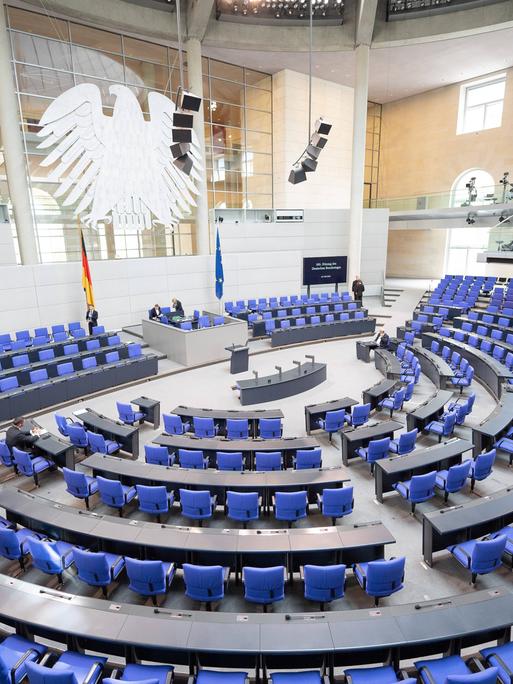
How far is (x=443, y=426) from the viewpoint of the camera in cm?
877

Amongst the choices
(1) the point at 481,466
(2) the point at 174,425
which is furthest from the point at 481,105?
(2) the point at 174,425

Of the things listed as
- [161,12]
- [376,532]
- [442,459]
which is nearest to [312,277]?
[161,12]

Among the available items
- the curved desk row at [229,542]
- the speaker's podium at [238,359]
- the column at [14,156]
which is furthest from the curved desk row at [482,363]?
the column at [14,156]

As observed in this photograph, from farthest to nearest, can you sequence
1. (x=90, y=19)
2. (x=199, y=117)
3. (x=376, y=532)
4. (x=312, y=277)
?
(x=312, y=277)
(x=199, y=117)
(x=90, y=19)
(x=376, y=532)

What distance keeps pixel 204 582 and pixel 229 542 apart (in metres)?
0.53

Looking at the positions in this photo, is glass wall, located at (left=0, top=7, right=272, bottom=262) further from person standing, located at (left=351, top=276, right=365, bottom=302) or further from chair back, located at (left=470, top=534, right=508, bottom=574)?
chair back, located at (left=470, top=534, right=508, bottom=574)

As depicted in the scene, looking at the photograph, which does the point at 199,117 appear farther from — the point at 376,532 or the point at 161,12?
the point at 376,532

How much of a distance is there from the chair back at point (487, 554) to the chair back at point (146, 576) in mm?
3566

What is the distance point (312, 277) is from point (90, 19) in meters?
A: 14.5

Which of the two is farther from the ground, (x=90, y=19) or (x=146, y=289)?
(x=90, y=19)

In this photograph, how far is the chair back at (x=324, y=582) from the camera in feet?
15.4

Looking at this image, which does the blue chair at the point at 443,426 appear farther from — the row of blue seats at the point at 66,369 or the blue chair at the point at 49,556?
the row of blue seats at the point at 66,369

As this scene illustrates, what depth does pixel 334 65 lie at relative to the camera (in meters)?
21.7

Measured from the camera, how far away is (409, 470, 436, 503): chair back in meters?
6.50
